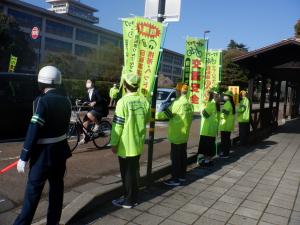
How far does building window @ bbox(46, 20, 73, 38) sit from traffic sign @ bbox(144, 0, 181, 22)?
203 ft

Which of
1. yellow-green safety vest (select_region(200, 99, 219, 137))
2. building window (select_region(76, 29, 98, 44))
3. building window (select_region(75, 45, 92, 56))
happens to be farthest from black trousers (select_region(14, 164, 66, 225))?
building window (select_region(76, 29, 98, 44))

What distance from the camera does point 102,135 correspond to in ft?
31.1

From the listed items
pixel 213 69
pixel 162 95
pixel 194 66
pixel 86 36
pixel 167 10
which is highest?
pixel 86 36

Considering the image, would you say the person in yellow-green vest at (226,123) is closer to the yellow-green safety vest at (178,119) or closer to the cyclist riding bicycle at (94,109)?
the cyclist riding bicycle at (94,109)

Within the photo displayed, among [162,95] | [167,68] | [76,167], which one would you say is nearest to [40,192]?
[76,167]

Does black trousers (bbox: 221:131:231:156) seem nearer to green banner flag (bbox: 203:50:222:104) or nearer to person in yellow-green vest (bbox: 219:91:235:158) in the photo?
person in yellow-green vest (bbox: 219:91:235:158)

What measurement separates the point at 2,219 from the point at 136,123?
213 centimetres

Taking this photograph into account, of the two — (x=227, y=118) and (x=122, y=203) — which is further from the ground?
(x=227, y=118)

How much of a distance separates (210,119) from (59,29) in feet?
207

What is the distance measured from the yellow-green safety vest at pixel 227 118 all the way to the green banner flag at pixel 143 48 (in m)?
4.65

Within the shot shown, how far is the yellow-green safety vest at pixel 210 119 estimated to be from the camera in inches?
316

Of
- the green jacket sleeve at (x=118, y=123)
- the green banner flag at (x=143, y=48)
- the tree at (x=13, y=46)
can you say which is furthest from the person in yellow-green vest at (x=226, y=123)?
the tree at (x=13, y=46)

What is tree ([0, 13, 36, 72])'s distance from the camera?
40.6 metres

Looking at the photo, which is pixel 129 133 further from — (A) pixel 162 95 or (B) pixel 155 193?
(A) pixel 162 95
